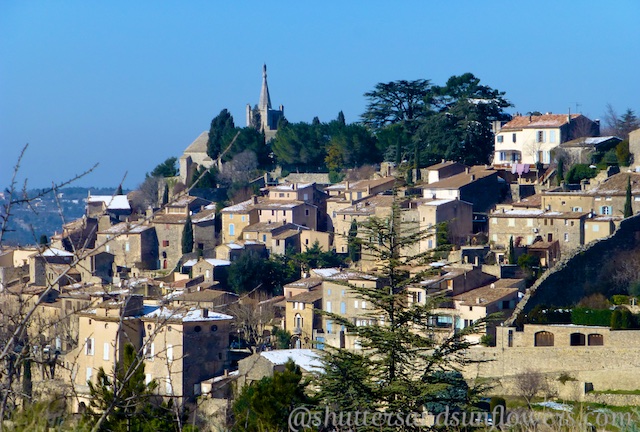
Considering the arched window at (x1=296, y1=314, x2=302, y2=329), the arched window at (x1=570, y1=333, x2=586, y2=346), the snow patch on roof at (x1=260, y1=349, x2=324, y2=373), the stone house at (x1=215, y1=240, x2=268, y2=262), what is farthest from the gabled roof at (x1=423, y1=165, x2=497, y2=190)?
the snow patch on roof at (x1=260, y1=349, x2=324, y2=373)

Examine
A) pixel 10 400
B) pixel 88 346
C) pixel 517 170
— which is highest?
pixel 517 170

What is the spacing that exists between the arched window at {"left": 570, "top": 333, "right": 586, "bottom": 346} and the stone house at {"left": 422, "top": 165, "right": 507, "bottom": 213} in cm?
1108

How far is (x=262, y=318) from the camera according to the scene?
1398 inches

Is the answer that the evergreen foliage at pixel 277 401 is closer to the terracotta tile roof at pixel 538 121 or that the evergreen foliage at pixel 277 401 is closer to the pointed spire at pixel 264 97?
the terracotta tile roof at pixel 538 121

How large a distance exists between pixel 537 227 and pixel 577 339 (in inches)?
291

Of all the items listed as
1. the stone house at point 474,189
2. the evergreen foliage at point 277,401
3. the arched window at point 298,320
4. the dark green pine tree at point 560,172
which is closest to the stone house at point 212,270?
the arched window at point 298,320

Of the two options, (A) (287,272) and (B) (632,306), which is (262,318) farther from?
(B) (632,306)

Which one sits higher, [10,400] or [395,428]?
[10,400]

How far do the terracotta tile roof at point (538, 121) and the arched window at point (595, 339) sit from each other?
17350 millimetres

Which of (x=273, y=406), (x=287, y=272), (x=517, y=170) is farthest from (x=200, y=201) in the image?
(x=273, y=406)

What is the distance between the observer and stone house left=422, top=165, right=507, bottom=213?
39.8m

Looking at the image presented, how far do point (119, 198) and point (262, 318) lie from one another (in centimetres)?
1907

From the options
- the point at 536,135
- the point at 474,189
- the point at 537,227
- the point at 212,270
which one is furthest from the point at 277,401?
the point at 536,135

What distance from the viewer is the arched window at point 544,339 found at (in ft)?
95.8
